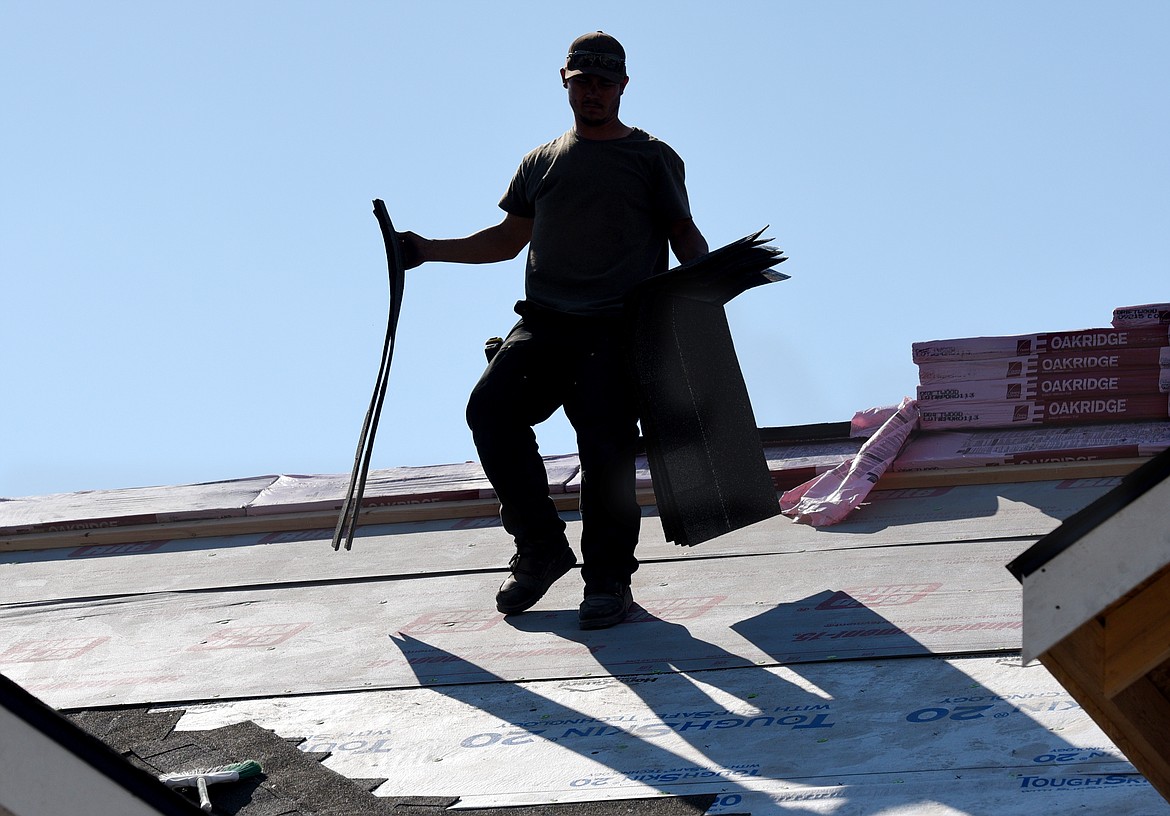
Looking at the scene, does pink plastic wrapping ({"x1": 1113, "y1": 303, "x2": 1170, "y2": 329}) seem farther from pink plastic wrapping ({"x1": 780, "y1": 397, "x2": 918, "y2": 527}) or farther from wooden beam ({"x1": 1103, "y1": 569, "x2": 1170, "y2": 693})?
wooden beam ({"x1": 1103, "y1": 569, "x2": 1170, "y2": 693})

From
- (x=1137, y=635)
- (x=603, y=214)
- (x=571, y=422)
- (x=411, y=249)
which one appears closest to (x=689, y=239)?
(x=603, y=214)

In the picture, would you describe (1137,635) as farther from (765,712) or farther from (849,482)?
(849,482)

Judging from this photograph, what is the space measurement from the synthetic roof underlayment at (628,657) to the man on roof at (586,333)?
28 centimetres

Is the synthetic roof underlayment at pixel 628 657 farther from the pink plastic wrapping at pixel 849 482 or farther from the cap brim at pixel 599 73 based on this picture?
the cap brim at pixel 599 73

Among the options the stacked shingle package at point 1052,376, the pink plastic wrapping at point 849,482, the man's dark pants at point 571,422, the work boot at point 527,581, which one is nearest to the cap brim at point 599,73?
the man's dark pants at point 571,422

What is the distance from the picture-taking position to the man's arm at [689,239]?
518 cm

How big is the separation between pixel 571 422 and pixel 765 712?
5.53 ft

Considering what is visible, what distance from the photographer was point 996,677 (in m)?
3.75

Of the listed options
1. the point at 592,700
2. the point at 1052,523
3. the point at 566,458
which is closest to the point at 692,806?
the point at 592,700

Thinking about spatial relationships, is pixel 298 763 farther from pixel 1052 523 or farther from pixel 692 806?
pixel 1052 523

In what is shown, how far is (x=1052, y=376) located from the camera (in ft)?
23.5

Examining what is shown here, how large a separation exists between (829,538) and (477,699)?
2.28 metres

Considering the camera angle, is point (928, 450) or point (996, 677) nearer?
point (996, 677)

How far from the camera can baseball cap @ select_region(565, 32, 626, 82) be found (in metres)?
4.98
